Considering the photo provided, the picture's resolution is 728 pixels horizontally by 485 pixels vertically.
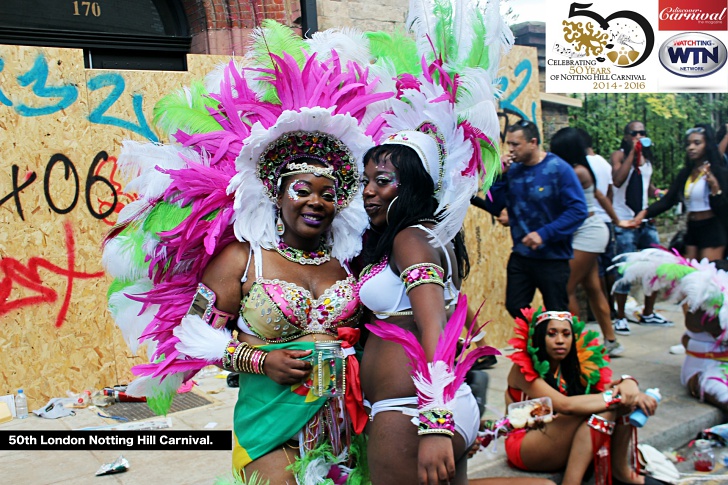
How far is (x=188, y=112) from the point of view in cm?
310

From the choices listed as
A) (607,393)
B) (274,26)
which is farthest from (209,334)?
(607,393)

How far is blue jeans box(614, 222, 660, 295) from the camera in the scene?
7984 mm

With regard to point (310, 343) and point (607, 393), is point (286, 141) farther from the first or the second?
point (607, 393)

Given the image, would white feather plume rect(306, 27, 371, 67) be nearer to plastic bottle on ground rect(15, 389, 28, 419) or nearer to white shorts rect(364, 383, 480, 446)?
white shorts rect(364, 383, 480, 446)

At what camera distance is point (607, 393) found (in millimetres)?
4055

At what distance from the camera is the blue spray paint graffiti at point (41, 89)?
17.1ft

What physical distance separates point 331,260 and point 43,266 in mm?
3313

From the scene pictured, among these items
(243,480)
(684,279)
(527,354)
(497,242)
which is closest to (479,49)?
(243,480)

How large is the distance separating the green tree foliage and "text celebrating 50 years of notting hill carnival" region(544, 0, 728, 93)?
0.99 m

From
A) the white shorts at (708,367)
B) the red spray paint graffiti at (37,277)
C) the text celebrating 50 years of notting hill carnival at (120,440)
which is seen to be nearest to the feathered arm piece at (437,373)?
the text celebrating 50 years of notting hill carnival at (120,440)

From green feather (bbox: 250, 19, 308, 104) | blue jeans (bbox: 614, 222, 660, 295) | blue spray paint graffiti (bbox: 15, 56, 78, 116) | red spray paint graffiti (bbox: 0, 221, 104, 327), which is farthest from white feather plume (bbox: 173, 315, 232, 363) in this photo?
blue jeans (bbox: 614, 222, 660, 295)

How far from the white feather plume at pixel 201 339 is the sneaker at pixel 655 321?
674cm

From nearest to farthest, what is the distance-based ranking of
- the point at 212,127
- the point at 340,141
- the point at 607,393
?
1. the point at 340,141
2. the point at 212,127
3. the point at 607,393

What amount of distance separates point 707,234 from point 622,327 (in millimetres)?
1690
